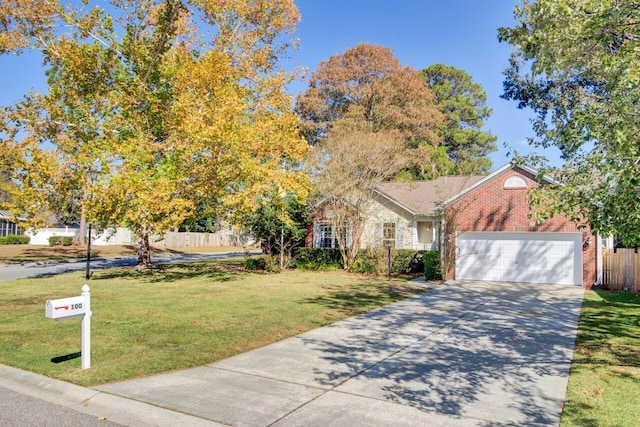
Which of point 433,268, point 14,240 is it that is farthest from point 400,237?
point 14,240

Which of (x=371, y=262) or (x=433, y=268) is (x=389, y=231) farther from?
(x=433, y=268)

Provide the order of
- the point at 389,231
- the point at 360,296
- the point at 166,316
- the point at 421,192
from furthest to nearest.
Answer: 1. the point at 421,192
2. the point at 389,231
3. the point at 360,296
4. the point at 166,316

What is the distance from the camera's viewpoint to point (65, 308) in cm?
592

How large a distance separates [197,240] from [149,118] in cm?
3344

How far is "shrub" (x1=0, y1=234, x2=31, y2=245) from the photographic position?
39.9 m

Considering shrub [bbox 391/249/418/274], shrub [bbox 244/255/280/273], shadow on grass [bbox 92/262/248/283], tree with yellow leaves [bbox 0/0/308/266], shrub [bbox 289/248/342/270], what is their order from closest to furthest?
1. tree with yellow leaves [bbox 0/0/308/266]
2. shadow on grass [bbox 92/262/248/283]
3. shrub [bbox 391/249/418/274]
4. shrub [bbox 244/255/280/273]
5. shrub [bbox 289/248/342/270]

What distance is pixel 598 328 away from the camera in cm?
945

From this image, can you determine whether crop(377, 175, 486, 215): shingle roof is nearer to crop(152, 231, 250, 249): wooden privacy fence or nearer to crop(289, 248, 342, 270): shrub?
crop(289, 248, 342, 270): shrub

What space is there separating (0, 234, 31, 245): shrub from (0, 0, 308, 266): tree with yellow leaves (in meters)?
23.9

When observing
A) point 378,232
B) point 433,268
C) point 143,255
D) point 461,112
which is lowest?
point 433,268

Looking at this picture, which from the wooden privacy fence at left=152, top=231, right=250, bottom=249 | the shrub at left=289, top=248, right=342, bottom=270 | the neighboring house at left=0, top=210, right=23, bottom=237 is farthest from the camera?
the wooden privacy fence at left=152, top=231, right=250, bottom=249

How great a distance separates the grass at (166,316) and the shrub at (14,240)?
1091 inches

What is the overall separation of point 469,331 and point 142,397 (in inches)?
254

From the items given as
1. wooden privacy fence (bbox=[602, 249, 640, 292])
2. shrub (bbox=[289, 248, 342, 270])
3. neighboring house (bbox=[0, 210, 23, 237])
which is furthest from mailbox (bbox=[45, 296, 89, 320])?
neighboring house (bbox=[0, 210, 23, 237])
